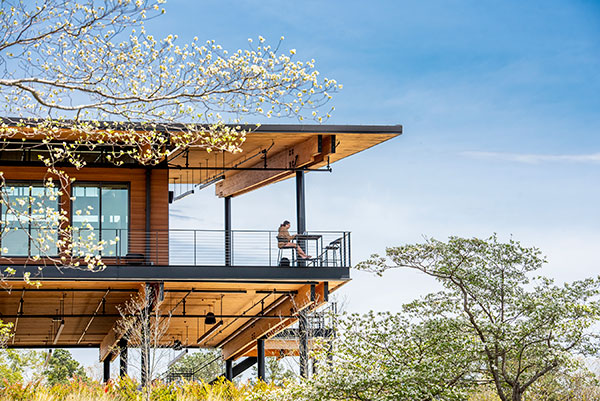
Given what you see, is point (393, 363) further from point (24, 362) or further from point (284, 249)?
point (24, 362)

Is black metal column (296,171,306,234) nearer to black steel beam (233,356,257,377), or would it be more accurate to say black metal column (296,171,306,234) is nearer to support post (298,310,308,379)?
support post (298,310,308,379)

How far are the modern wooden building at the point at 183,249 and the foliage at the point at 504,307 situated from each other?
6.37m

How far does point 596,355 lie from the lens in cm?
1222

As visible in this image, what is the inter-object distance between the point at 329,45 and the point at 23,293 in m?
10.6

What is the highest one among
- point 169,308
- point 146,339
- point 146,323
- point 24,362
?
point 169,308

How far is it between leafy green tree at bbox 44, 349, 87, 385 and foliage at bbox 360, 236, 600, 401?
32761 mm

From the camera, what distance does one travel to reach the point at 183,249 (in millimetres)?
20125

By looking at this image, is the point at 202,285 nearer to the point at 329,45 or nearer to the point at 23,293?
the point at 23,293

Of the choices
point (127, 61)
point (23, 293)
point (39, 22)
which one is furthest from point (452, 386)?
point (23, 293)

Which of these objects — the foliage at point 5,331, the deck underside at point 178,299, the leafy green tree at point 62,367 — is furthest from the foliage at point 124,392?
the leafy green tree at point 62,367

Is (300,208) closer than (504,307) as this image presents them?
No

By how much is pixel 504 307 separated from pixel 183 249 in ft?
30.5

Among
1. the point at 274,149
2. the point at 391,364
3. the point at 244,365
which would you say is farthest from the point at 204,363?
the point at 391,364

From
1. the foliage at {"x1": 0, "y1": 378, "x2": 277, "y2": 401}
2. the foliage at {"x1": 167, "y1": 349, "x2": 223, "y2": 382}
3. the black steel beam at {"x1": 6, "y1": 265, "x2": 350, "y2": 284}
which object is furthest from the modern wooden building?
the foliage at {"x1": 167, "y1": 349, "x2": 223, "y2": 382}
